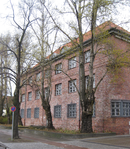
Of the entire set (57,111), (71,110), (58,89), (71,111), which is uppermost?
(58,89)

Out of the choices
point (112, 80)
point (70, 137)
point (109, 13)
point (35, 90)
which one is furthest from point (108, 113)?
point (35, 90)

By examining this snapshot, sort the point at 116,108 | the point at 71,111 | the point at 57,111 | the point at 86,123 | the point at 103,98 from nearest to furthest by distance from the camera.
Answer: the point at 86,123 → the point at 116,108 → the point at 103,98 → the point at 71,111 → the point at 57,111

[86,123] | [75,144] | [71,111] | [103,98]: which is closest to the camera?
[75,144]

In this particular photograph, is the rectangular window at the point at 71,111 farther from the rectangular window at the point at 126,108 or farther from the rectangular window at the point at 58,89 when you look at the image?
the rectangular window at the point at 126,108

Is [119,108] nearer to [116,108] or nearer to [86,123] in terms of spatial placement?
[116,108]

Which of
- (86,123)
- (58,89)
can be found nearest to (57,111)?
(58,89)

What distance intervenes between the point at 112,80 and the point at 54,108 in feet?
35.9

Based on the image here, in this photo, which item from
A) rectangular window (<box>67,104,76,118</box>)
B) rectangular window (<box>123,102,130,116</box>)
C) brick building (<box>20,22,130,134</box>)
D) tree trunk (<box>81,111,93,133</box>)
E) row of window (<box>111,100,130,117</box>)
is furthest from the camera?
rectangular window (<box>67,104,76,118</box>)

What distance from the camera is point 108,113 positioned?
18.1 metres

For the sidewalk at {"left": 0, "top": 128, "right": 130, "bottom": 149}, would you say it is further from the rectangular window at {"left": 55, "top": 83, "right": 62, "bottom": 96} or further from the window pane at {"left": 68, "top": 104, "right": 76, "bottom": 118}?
the rectangular window at {"left": 55, "top": 83, "right": 62, "bottom": 96}

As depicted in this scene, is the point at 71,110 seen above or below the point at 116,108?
below

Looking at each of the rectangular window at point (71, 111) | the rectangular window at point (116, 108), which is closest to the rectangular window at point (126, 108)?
the rectangular window at point (116, 108)

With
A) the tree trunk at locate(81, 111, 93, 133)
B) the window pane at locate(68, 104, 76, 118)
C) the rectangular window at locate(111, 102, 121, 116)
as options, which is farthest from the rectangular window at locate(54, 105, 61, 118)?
the tree trunk at locate(81, 111, 93, 133)

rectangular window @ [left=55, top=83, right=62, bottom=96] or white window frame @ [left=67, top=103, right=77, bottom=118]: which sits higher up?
rectangular window @ [left=55, top=83, right=62, bottom=96]
